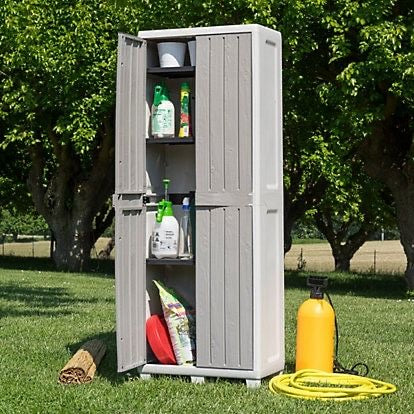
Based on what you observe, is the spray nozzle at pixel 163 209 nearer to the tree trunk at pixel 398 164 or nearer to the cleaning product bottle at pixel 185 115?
the cleaning product bottle at pixel 185 115

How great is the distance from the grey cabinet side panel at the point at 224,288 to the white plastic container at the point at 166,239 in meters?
0.30

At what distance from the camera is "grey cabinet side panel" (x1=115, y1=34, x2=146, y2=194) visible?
29.8 feet

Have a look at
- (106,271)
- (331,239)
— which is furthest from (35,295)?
(331,239)

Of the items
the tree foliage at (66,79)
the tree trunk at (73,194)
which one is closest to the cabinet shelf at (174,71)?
the tree foliage at (66,79)

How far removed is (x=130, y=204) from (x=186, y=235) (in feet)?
1.99

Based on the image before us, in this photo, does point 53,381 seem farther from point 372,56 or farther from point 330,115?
point 330,115

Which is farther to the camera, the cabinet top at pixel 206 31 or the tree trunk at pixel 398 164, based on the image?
the tree trunk at pixel 398 164

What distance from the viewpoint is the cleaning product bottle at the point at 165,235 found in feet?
30.6

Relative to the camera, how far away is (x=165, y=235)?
9.34 metres

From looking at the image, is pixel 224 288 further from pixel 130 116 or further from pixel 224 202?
pixel 130 116

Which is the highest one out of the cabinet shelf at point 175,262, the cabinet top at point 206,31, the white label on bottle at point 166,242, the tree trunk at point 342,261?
the cabinet top at point 206,31

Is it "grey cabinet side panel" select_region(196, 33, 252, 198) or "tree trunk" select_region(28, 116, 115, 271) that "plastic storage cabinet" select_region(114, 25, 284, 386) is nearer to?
"grey cabinet side panel" select_region(196, 33, 252, 198)

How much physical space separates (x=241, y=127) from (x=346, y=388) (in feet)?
7.51

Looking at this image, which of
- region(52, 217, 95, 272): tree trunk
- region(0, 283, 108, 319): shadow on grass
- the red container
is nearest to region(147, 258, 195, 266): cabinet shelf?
the red container
